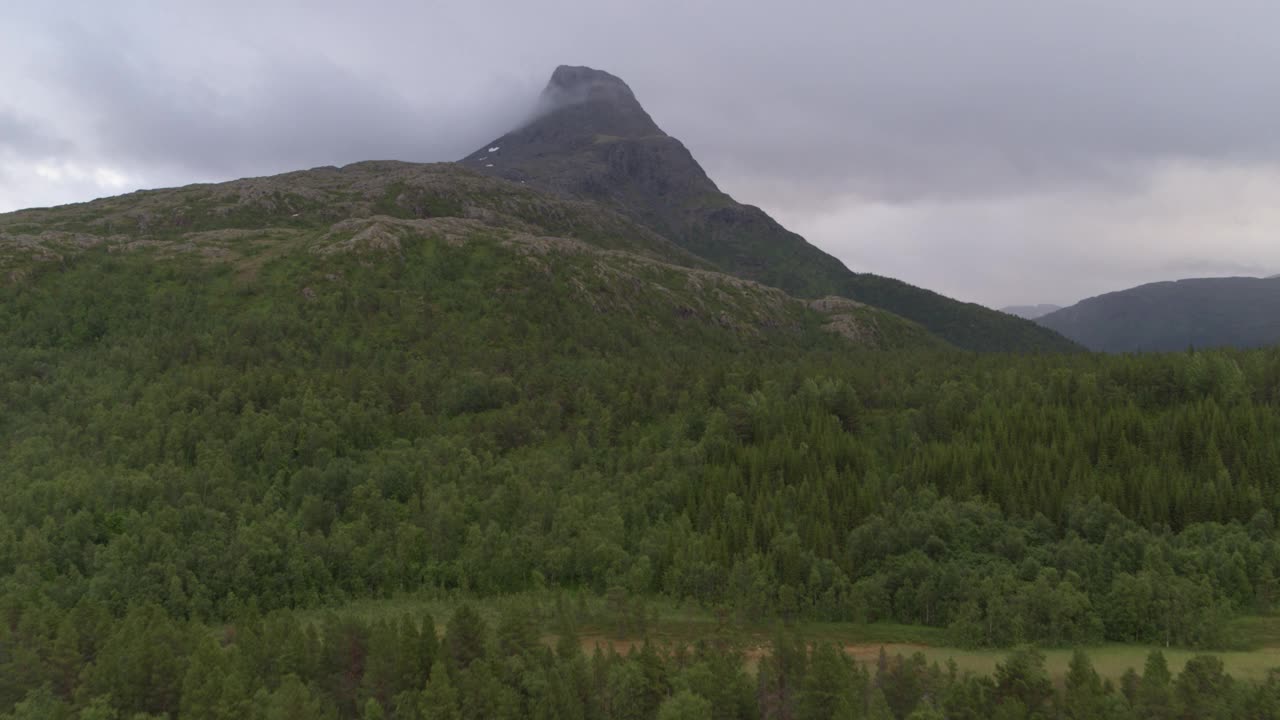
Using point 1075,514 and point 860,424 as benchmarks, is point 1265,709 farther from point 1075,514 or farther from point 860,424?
point 860,424

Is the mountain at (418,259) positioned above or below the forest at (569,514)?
above

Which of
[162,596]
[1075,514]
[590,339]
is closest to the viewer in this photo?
[162,596]

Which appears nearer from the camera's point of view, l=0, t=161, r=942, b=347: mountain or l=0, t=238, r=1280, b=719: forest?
l=0, t=238, r=1280, b=719: forest

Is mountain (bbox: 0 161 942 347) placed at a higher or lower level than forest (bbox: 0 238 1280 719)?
higher

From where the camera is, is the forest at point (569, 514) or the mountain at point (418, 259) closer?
the forest at point (569, 514)

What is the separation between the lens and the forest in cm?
4288

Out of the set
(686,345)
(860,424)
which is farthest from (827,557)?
(686,345)

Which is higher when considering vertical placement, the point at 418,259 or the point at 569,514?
the point at 418,259

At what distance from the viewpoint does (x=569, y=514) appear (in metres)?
75.9

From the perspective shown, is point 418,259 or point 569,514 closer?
point 569,514

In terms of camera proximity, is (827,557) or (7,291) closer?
(827,557)

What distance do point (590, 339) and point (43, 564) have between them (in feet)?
297

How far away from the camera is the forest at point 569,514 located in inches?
1688

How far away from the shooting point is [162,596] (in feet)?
204
